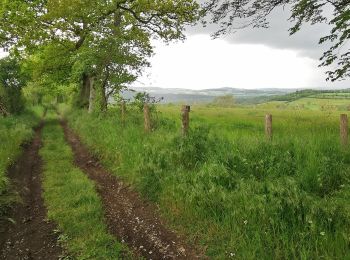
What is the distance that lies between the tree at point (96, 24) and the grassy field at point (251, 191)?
40.9 feet

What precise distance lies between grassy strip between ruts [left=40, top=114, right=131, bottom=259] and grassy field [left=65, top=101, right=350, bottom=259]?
4.76 ft

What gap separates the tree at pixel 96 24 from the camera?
22.5m

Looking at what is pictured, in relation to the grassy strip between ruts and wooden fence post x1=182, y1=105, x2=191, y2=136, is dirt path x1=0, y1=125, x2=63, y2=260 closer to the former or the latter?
the grassy strip between ruts

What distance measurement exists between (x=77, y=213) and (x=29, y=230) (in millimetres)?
1079

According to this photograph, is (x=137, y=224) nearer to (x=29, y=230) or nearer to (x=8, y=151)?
(x=29, y=230)

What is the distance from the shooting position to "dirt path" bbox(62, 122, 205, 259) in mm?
6355

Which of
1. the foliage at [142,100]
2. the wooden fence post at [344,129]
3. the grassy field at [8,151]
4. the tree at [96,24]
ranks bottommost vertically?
the grassy field at [8,151]

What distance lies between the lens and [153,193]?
898 cm

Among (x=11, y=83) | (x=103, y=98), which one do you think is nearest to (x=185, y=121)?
(x=103, y=98)

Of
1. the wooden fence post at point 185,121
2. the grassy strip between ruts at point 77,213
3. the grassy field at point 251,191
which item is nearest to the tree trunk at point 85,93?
the grassy strip between ruts at point 77,213

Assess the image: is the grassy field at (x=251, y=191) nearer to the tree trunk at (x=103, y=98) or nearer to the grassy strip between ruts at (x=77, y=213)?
the grassy strip between ruts at (x=77, y=213)

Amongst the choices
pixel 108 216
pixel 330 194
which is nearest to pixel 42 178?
pixel 108 216

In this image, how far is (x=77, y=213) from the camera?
25.9ft

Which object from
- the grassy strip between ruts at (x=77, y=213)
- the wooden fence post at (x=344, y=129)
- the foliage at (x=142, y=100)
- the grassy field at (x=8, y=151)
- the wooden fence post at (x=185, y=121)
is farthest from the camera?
Result: the foliage at (x=142, y=100)
